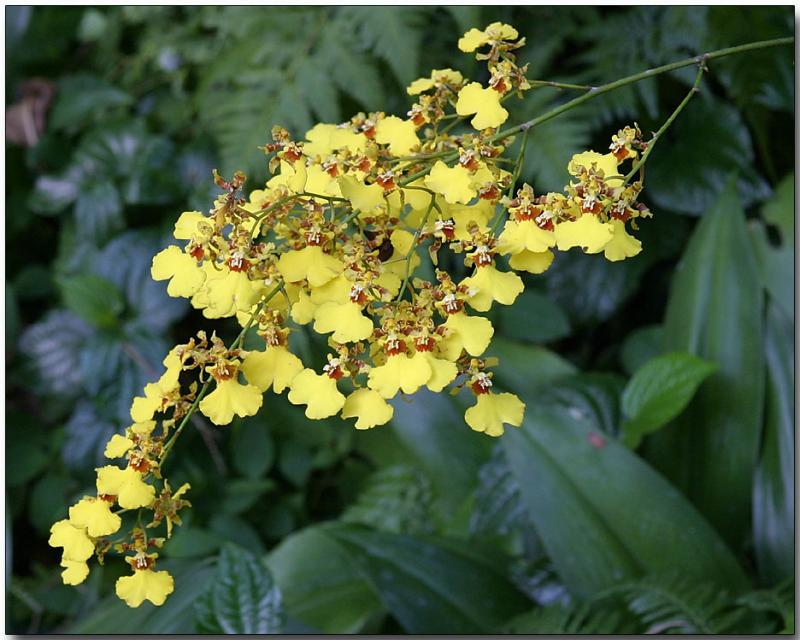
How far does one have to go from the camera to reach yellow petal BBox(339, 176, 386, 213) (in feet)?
1.59

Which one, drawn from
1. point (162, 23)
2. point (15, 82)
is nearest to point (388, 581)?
point (162, 23)

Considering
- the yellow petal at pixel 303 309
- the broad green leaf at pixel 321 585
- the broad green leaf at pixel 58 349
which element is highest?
the yellow petal at pixel 303 309

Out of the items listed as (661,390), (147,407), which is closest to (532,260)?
(147,407)

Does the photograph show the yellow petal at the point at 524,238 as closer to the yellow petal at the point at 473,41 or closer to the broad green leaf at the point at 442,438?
the yellow petal at the point at 473,41

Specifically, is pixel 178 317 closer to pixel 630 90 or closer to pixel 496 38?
pixel 630 90

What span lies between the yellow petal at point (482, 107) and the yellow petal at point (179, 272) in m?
0.18

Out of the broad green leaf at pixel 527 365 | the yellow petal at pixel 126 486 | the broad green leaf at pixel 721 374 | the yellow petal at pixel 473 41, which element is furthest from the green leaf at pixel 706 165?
the yellow petal at pixel 126 486

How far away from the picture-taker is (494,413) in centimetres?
50

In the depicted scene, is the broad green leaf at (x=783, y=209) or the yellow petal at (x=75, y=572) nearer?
the yellow petal at (x=75, y=572)

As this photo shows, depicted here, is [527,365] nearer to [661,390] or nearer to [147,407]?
[661,390]

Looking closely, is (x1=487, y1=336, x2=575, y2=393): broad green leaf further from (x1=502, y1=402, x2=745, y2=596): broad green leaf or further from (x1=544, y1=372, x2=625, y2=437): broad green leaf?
(x1=502, y1=402, x2=745, y2=596): broad green leaf

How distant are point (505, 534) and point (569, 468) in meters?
0.20

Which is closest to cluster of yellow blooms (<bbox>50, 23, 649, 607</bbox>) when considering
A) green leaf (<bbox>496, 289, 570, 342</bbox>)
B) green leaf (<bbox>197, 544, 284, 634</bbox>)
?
green leaf (<bbox>197, 544, 284, 634</bbox>)

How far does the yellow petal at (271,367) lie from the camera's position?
504 millimetres
